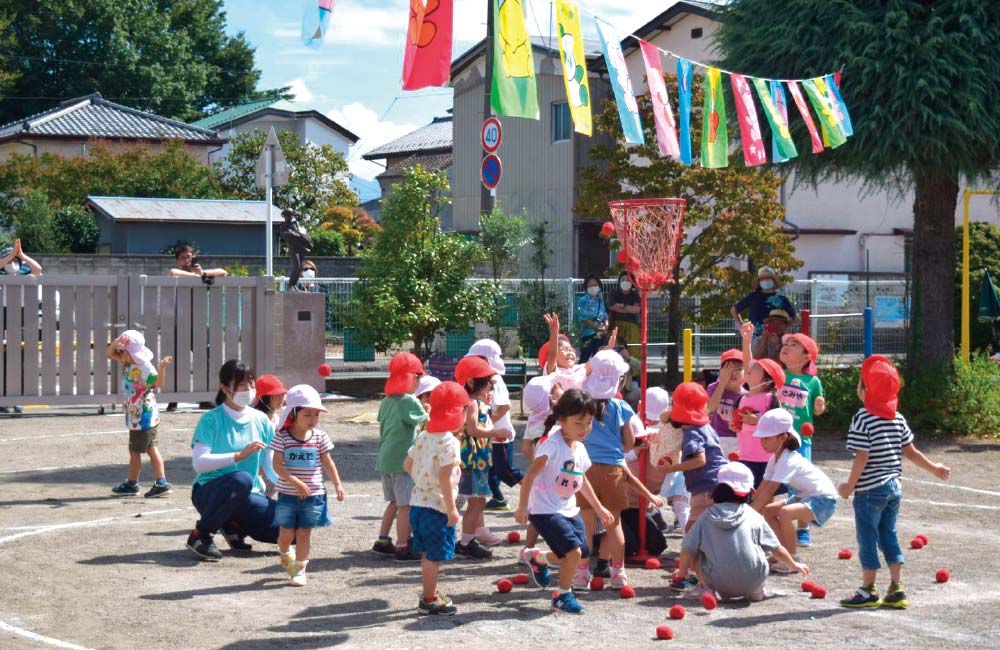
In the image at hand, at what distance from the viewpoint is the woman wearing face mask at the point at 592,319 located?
16.0 meters

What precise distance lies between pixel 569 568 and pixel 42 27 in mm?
56231

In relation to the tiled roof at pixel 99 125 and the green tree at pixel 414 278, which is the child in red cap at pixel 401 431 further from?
the tiled roof at pixel 99 125

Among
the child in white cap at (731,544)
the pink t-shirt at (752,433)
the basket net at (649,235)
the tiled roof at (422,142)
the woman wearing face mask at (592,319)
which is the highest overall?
the tiled roof at (422,142)

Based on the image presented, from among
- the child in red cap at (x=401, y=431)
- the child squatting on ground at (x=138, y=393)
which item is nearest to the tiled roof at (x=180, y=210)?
the child squatting on ground at (x=138, y=393)

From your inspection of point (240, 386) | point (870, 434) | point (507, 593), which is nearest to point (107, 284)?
point (240, 386)

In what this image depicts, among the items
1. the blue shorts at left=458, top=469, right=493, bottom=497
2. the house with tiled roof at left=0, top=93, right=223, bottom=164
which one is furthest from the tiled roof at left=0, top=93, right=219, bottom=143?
the blue shorts at left=458, top=469, right=493, bottom=497

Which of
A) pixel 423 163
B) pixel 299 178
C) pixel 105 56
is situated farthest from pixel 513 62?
pixel 105 56

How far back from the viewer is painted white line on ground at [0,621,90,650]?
19.9ft

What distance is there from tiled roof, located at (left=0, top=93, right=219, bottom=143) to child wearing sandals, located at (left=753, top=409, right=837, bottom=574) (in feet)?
141

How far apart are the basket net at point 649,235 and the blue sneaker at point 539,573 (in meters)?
2.54

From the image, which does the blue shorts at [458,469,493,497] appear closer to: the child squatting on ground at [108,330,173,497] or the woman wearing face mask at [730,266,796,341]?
the child squatting on ground at [108,330,173,497]

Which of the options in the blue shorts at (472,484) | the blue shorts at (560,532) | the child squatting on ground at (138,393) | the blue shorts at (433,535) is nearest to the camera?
the blue shorts at (433,535)

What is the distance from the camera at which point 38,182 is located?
39.8 meters

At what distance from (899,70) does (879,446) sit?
27.2 feet
